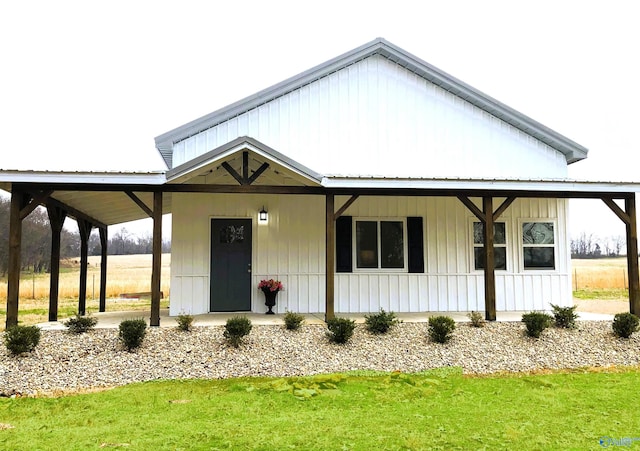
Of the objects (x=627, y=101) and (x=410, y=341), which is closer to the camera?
(x=410, y=341)

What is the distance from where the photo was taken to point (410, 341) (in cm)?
796

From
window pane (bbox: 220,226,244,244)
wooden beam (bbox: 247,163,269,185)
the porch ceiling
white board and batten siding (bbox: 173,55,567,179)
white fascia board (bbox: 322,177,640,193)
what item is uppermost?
white board and batten siding (bbox: 173,55,567,179)

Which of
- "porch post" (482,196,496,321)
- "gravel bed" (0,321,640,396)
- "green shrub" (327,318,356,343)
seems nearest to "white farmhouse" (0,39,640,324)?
"porch post" (482,196,496,321)

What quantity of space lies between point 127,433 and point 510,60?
3332 cm

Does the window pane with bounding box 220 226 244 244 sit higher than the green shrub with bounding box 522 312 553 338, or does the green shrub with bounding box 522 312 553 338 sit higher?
the window pane with bounding box 220 226 244 244

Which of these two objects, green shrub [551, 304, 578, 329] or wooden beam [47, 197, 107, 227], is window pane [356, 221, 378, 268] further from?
wooden beam [47, 197, 107, 227]

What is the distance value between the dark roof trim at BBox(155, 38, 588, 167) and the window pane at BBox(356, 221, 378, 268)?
3647 mm

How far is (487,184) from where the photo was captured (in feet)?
30.4

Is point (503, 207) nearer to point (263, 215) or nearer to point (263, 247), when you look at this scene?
point (263, 215)

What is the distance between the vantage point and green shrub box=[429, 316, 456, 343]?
25.7 feet

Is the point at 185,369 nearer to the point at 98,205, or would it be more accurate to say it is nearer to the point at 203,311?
the point at 203,311

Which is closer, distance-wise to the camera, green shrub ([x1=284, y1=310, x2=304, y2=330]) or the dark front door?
green shrub ([x1=284, y1=310, x2=304, y2=330])

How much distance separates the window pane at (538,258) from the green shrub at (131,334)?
345 inches

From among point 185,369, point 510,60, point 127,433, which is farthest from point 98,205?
point 510,60
